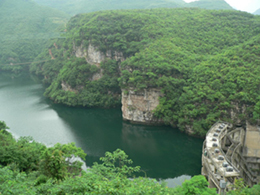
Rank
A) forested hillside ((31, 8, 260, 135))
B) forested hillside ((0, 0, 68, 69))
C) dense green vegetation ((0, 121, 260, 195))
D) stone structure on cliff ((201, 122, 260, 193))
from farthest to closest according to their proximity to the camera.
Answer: forested hillside ((0, 0, 68, 69))
forested hillside ((31, 8, 260, 135))
stone structure on cliff ((201, 122, 260, 193))
dense green vegetation ((0, 121, 260, 195))

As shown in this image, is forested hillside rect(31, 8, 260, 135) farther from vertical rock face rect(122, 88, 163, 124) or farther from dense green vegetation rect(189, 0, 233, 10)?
dense green vegetation rect(189, 0, 233, 10)

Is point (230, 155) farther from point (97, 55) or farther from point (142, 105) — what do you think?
point (97, 55)

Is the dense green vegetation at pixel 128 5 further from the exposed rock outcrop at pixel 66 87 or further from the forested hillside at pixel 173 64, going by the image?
the exposed rock outcrop at pixel 66 87

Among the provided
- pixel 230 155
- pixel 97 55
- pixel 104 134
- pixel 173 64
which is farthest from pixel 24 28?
pixel 230 155

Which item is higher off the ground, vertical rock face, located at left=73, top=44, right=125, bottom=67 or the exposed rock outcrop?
vertical rock face, located at left=73, top=44, right=125, bottom=67

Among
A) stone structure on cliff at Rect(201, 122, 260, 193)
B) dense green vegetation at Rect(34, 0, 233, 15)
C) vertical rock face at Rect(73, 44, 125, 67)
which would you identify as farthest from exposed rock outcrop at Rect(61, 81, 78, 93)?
dense green vegetation at Rect(34, 0, 233, 15)

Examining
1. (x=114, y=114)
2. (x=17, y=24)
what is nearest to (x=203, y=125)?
(x=114, y=114)

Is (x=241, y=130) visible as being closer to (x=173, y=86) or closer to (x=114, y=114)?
(x=173, y=86)
